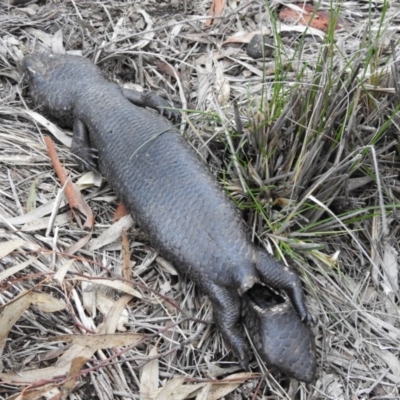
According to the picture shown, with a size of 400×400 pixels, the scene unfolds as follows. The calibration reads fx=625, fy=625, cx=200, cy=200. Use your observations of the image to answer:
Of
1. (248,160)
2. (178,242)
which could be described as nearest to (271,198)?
(248,160)

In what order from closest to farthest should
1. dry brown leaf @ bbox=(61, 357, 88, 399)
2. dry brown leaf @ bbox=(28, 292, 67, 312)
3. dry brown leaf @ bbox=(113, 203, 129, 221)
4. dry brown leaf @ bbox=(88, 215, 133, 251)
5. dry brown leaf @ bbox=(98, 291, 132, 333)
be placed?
dry brown leaf @ bbox=(61, 357, 88, 399)
dry brown leaf @ bbox=(28, 292, 67, 312)
dry brown leaf @ bbox=(98, 291, 132, 333)
dry brown leaf @ bbox=(88, 215, 133, 251)
dry brown leaf @ bbox=(113, 203, 129, 221)

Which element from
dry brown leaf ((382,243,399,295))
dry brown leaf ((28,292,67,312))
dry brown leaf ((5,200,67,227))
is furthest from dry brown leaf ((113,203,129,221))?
dry brown leaf ((382,243,399,295))

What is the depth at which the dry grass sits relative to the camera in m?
2.45

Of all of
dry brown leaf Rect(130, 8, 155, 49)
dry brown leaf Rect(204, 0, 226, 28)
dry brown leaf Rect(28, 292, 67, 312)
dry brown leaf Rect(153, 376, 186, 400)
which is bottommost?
dry brown leaf Rect(153, 376, 186, 400)

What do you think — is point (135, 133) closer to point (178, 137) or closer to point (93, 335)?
point (178, 137)

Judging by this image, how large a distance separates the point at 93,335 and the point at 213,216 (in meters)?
0.73

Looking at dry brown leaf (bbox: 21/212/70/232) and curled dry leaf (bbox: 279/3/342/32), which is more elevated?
curled dry leaf (bbox: 279/3/342/32)

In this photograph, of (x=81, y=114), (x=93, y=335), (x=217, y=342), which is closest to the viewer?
(x=93, y=335)

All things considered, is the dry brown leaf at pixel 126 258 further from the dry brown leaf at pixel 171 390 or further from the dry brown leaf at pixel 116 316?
the dry brown leaf at pixel 171 390

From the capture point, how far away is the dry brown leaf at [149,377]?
7.91ft

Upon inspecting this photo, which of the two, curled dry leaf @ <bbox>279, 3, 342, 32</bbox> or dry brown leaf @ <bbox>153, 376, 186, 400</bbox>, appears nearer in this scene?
dry brown leaf @ <bbox>153, 376, 186, 400</bbox>

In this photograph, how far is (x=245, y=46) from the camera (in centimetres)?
368

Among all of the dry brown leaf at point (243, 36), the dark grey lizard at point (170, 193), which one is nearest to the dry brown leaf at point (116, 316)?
the dark grey lizard at point (170, 193)

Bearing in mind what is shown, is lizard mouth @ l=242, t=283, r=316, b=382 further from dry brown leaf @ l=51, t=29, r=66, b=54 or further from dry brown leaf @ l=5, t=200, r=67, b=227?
dry brown leaf @ l=51, t=29, r=66, b=54
